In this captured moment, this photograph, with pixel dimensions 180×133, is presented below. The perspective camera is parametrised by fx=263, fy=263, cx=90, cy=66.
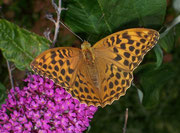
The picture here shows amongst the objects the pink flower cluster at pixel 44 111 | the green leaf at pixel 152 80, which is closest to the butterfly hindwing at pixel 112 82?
the pink flower cluster at pixel 44 111

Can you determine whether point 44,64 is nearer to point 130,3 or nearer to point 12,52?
point 12,52

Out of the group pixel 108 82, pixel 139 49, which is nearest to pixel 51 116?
pixel 108 82

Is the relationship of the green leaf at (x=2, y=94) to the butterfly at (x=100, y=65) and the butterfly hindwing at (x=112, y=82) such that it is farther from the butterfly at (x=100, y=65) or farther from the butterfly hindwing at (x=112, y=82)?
the butterfly hindwing at (x=112, y=82)

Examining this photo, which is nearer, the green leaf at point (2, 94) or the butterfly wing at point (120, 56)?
the butterfly wing at point (120, 56)

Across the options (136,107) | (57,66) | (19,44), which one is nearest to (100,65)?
(57,66)

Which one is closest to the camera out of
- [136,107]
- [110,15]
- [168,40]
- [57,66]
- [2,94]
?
[57,66]

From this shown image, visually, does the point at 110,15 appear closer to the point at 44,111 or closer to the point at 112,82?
the point at 112,82

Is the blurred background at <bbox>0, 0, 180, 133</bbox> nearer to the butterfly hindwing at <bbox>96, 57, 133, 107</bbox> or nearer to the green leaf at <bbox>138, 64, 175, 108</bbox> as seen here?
the green leaf at <bbox>138, 64, 175, 108</bbox>
